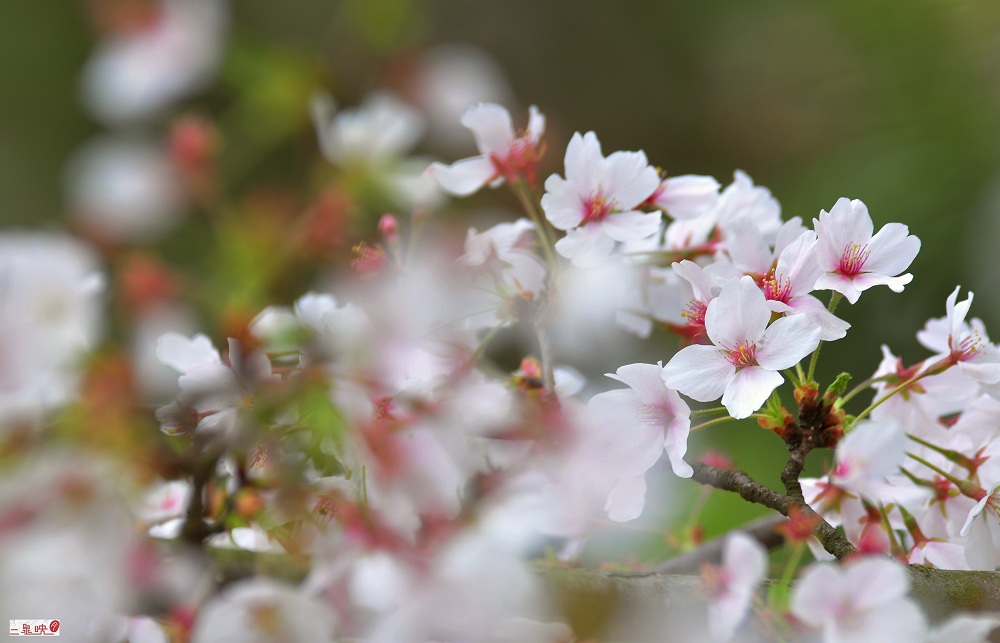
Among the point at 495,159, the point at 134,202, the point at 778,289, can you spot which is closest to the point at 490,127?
the point at 495,159

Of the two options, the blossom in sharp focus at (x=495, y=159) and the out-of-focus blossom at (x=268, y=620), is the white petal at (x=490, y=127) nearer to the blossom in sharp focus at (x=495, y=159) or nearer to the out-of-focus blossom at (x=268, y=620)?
the blossom in sharp focus at (x=495, y=159)

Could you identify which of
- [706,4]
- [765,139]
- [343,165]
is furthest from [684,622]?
[706,4]

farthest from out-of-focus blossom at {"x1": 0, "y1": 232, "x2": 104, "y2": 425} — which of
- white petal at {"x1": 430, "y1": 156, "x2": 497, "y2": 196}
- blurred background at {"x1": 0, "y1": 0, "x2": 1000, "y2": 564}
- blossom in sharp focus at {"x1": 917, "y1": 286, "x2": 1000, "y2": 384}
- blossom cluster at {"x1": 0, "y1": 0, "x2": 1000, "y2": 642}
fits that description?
blurred background at {"x1": 0, "y1": 0, "x2": 1000, "y2": 564}

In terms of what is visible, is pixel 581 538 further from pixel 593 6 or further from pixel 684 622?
pixel 593 6

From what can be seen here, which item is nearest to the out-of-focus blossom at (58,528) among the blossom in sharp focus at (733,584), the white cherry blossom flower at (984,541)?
the blossom in sharp focus at (733,584)

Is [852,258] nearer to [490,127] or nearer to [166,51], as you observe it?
[490,127]
